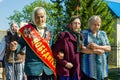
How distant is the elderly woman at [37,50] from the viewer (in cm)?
552

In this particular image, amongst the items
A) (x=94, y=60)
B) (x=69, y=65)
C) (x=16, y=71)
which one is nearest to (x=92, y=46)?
(x=94, y=60)

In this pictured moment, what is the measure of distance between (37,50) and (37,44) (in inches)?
3.7

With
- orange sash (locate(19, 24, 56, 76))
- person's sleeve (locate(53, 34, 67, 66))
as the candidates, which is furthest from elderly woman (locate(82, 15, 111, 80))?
orange sash (locate(19, 24, 56, 76))

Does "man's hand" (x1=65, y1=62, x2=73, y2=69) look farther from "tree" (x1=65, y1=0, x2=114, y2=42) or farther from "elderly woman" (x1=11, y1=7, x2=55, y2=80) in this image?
"tree" (x1=65, y1=0, x2=114, y2=42)

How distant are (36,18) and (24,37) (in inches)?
15.0

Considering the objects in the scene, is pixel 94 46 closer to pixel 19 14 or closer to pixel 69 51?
pixel 69 51

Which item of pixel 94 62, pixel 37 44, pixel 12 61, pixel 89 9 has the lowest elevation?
pixel 12 61

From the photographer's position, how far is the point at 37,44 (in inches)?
221

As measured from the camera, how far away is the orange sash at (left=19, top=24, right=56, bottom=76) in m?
5.57

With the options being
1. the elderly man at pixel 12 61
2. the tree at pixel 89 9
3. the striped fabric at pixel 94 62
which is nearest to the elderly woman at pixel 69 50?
the striped fabric at pixel 94 62

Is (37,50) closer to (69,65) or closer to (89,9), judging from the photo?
(69,65)

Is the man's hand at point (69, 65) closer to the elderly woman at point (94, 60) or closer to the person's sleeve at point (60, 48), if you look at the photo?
the person's sleeve at point (60, 48)

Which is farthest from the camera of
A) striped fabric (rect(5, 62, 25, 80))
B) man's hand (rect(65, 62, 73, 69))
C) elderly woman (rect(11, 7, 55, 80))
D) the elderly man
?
striped fabric (rect(5, 62, 25, 80))

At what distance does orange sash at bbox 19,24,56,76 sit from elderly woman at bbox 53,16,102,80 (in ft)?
0.56
